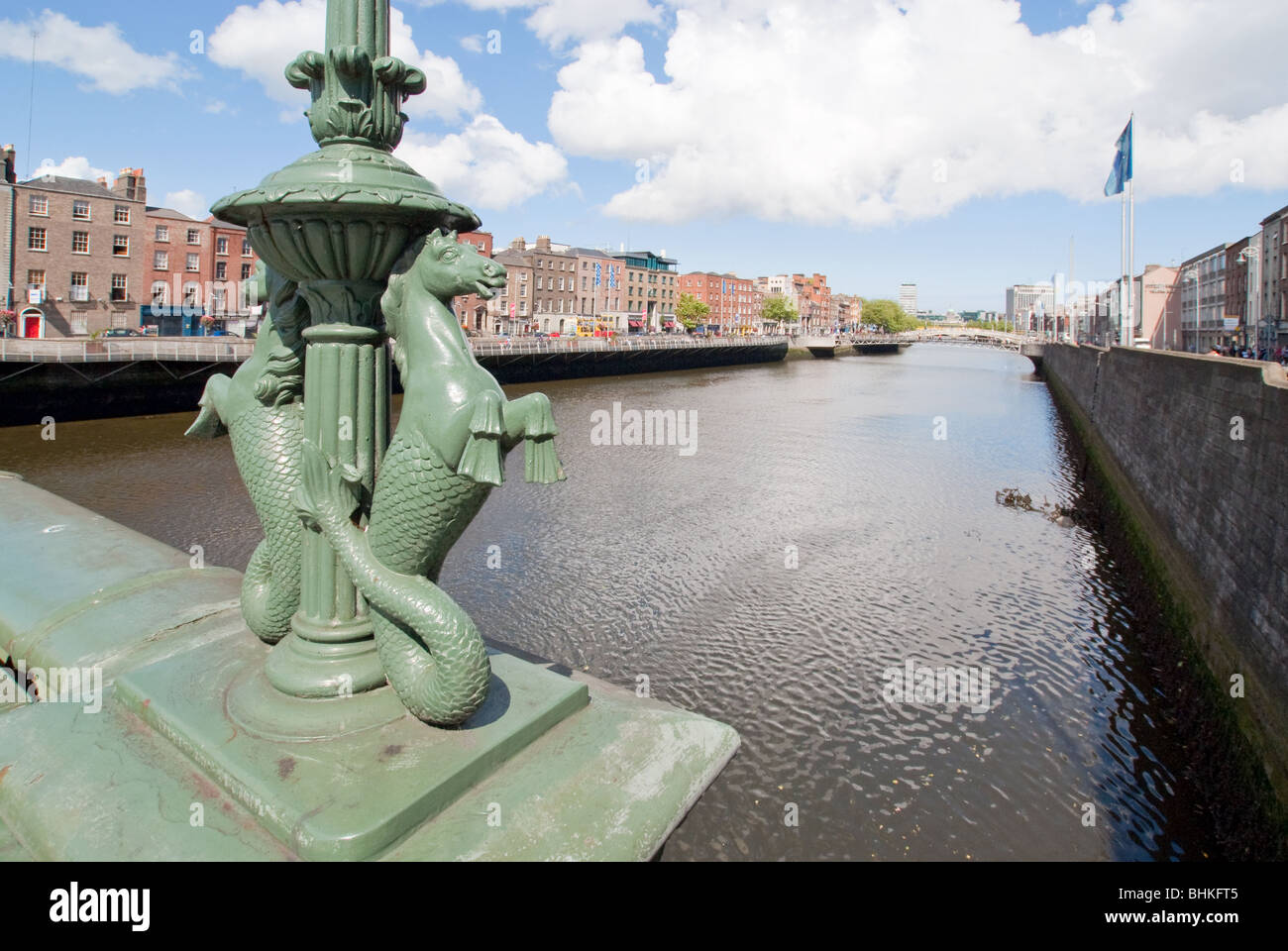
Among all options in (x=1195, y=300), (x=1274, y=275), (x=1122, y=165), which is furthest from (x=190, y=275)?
(x=1195, y=300)

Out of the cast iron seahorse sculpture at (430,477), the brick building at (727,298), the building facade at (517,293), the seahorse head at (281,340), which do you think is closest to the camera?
the cast iron seahorse sculpture at (430,477)

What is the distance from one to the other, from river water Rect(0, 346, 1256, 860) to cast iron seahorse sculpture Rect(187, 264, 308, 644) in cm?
419

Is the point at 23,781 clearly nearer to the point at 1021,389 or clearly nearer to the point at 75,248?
the point at 75,248

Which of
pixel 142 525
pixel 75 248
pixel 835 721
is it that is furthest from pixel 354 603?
pixel 75 248

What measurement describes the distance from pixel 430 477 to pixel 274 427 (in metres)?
0.97

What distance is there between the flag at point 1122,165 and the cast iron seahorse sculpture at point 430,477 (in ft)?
101

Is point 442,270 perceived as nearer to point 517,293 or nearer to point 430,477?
point 430,477

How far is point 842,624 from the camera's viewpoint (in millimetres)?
10859

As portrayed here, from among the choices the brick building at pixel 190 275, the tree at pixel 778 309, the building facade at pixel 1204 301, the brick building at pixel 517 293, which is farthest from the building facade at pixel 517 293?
the building facade at pixel 1204 301

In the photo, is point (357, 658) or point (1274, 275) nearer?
point (357, 658)

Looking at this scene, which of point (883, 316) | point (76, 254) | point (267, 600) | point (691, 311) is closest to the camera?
point (267, 600)

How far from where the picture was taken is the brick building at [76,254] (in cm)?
3775

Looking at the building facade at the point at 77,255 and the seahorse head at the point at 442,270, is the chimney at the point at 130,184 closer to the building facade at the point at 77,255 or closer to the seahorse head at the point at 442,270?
the building facade at the point at 77,255
